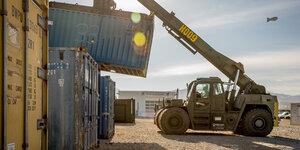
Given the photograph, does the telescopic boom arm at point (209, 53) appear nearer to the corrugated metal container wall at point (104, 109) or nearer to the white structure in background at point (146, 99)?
the corrugated metal container wall at point (104, 109)

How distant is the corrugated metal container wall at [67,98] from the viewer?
20.1 ft

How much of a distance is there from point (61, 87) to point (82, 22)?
568 centimetres

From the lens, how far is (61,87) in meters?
6.23

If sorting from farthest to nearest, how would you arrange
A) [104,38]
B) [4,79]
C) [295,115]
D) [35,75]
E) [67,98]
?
[295,115]
[104,38]
[67,98]
[35,75]
[4,79]

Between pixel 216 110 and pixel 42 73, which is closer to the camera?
pixel 42 73

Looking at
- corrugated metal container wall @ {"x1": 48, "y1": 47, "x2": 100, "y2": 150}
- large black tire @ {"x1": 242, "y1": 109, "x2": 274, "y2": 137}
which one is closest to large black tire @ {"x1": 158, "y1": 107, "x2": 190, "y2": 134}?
large black tire @ {"x1": 242, "y1": 109, "x2": 274, "y2": 137}

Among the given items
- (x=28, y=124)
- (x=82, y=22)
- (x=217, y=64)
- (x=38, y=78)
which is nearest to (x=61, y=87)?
(x=38, y=78)

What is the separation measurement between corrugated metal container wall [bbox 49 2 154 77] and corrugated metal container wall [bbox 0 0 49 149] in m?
6.88

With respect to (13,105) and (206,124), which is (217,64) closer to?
(206,124)

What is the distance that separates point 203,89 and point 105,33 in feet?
16.1

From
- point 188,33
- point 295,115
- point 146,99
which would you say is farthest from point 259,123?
point 146,99

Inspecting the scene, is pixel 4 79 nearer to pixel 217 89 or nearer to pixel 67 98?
pixel 67 98

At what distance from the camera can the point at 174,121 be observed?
12.5 metres

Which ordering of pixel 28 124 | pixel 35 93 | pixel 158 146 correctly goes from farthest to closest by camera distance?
pixel 158 146 → pixel 35 93 → pixel 28 124
